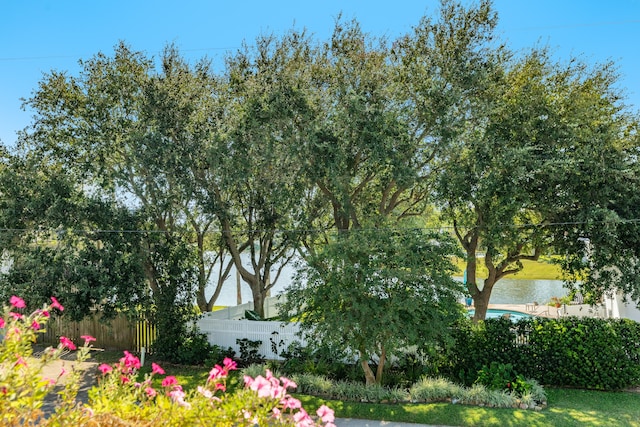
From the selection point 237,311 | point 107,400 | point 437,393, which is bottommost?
point 437,393

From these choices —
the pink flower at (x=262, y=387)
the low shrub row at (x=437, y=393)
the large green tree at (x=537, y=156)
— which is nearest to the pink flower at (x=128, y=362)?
the pink flower at (x=262, y=387)

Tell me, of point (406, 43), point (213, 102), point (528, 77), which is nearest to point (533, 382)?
point (528, 77)

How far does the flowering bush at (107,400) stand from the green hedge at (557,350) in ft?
27.0

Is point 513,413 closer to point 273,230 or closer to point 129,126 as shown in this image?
point 273,230

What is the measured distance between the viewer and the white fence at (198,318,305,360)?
11656mm

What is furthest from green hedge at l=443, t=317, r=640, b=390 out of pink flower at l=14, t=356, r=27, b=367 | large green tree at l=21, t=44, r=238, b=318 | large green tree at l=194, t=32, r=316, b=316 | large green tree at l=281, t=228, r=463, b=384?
pink flower at l=14, t=356, r=27, b=367

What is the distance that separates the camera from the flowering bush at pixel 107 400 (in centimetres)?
223

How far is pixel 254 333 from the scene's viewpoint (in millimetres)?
11922

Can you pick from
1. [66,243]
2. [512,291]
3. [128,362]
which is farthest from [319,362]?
[512,291]

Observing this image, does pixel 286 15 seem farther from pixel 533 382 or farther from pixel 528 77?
pixel 533 382

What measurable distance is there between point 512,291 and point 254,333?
22.8 m

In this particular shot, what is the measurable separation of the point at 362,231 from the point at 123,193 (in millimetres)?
6523

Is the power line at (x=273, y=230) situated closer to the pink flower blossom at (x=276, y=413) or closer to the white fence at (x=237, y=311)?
the white fence at (x=237, y=311)

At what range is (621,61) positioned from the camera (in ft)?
36.7
